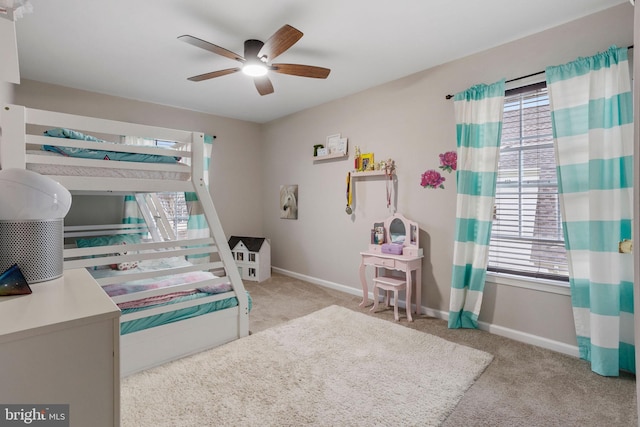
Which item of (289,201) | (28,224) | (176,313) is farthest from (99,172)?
(289,201)

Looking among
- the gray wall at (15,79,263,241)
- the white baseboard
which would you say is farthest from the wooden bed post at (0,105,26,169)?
the white baseboard

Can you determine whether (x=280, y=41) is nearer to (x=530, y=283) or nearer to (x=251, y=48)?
(x=251, y=48)

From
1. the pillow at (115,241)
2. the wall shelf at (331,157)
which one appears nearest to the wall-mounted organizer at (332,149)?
the wall shelf at (331,157)

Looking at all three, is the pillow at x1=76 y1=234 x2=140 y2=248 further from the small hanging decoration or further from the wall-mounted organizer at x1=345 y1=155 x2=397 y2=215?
the small hanging decoration

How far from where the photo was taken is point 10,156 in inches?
66.0

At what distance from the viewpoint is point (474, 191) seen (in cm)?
264

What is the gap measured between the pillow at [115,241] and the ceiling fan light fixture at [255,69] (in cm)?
202

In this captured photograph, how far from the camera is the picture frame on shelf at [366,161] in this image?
3.51 m

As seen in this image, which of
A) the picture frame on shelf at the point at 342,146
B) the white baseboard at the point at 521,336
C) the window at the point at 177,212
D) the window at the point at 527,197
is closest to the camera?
the white baseboard at the point at 521,336

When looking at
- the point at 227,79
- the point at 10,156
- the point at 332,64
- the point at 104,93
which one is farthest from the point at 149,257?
the point at 104,93

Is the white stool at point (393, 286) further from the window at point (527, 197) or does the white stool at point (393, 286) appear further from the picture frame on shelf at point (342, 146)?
the picture frame on shelf at point (342, 146)

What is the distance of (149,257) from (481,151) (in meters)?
2.73

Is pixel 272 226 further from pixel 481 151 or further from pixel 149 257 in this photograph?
pixel 481 151

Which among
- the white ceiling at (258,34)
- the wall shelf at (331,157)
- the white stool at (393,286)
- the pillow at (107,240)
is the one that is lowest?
the white stool at (393,286)
